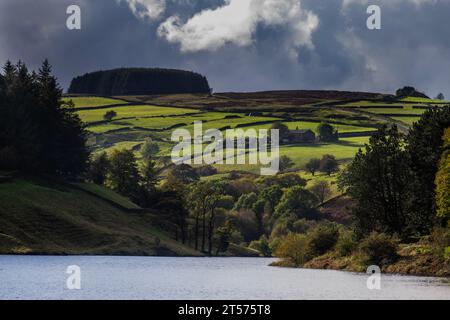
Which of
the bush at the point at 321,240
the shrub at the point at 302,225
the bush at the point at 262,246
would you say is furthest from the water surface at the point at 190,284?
the shrub at the point at 302,225

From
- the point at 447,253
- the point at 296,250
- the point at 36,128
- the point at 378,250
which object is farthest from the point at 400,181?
the point at 36,128

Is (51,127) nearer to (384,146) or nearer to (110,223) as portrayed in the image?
(110,223)

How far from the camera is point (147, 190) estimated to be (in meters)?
177

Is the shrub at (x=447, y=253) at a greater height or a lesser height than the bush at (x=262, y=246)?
greater

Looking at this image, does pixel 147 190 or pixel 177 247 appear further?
pixel 147 190

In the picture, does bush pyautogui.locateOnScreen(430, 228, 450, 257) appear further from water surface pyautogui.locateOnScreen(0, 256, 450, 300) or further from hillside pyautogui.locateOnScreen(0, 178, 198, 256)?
hillside pyautogui.locateOnScreen(0, 178, 198, 256)

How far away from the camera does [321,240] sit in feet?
384

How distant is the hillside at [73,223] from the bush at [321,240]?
3035cm

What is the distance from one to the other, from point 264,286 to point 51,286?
16405 millimetres

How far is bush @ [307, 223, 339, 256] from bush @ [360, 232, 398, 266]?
13.2m

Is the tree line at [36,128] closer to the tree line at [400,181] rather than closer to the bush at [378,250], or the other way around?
the tree line at [400,181]

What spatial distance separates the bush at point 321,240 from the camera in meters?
117

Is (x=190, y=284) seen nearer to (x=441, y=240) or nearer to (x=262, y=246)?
(x=441, y=240)
